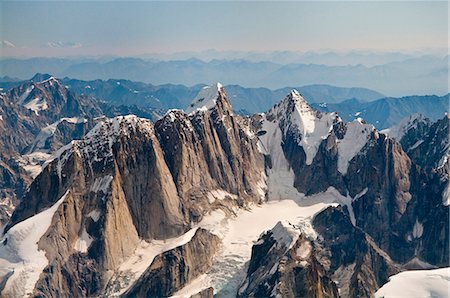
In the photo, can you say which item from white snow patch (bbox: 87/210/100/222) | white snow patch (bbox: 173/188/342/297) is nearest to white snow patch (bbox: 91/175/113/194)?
white snow patch (bbox: 87/210/100/222)

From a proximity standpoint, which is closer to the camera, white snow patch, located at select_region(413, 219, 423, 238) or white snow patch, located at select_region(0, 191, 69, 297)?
white snow patch, located at select_region(0, 191, 69, 297)

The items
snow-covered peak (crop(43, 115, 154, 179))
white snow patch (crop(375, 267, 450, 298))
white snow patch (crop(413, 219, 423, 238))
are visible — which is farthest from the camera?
white snow patch (crop(413, 219, 423, 238))

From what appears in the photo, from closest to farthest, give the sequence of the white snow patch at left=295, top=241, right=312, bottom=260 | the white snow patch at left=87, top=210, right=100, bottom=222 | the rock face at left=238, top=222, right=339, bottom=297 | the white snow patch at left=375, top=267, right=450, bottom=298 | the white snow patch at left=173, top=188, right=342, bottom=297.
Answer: the white snow patch at left=375, top=267, right=450, bottom=298 → the rock face at left=238, top=222, right=339, bottom=297 → the white snow patch at left=295, top=241, right=312, bottom=260 → the white snow patch at left=173, top=188, right=342, bottom=297 → the white snow patch at left=87, top=210, right=100, bottom=222

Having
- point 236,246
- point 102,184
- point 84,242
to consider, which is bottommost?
point 236,246

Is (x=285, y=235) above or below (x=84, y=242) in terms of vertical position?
above

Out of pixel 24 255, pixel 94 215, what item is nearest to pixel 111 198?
pixel 94 215

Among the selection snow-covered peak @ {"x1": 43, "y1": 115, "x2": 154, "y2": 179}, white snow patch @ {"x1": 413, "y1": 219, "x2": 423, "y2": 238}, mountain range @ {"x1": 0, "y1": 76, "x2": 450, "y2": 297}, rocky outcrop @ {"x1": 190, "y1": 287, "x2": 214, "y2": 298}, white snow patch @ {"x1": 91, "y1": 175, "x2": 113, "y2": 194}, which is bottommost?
white snow patch @ {"x1": 413, "y1": 219, "x2": 423, "y2": 238}

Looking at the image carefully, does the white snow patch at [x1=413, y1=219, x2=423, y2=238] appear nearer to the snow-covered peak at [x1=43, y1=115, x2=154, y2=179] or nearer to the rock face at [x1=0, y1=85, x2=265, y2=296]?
the rock face at [x1=0, y1=85, x2=265, y2=296]

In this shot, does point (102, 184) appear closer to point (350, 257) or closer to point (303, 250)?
point (303, 250)
